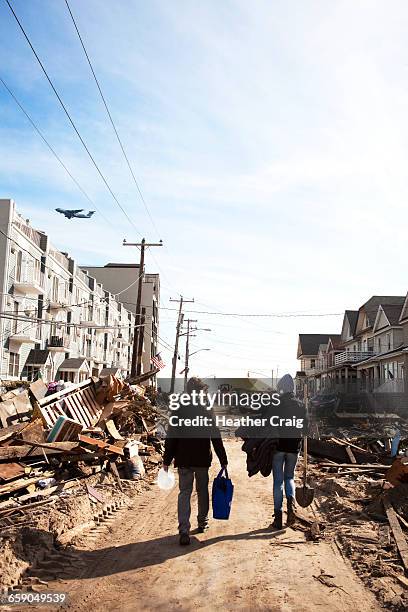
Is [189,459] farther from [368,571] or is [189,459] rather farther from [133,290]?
[133,290]

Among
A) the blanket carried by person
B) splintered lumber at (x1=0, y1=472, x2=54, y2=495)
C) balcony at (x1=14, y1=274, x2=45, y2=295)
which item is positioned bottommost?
splintered lumber at (x1=0, y1=472, x2=54, y2=495)

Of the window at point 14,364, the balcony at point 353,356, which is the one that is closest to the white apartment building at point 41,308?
the window at point 14,364

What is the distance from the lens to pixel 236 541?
685 centimetres

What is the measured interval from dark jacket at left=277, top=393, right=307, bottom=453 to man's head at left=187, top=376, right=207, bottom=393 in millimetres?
1214

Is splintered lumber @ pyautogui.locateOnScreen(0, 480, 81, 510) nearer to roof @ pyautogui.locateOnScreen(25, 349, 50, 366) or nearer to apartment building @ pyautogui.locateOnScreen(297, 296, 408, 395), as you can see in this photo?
apartment building @ pyautogui.locateOnScreen(297, 296, 408, 395)

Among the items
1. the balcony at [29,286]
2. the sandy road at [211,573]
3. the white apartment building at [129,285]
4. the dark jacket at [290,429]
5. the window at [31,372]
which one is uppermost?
the white apartment building at [129,285]

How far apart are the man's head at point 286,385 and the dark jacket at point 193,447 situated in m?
1.42

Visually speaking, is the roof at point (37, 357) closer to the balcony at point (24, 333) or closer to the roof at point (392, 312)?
the balcony at point (24, 333)

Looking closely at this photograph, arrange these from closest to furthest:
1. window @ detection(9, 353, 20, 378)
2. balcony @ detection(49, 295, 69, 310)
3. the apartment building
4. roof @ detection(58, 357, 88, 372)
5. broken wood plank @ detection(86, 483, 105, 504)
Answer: broken wood plank @ detection(86, 483, 105, 504), window @ detection(9, 353, 20, 378), the apartment building, balcony @ detection(49, 295, 69, 310), roof @ detection(58, 357, 88, 372)

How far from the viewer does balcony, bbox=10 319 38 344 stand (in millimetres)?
38219

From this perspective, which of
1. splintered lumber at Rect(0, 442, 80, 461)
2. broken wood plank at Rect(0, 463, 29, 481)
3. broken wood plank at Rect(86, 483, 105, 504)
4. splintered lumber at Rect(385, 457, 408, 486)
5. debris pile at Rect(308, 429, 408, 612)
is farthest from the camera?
splintered lumber at Rect(0, 442, 80, 461)

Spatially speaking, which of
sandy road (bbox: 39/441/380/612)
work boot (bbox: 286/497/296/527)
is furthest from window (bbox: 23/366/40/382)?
work boot (bbox: 286/497/296/527)

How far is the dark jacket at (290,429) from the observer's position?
7.86 m

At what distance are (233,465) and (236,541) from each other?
29.2 ft
